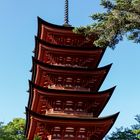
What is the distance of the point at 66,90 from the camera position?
26.1m

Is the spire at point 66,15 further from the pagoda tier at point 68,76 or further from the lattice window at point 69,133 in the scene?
the lattice window at point 69,133

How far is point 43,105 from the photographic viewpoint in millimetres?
26547

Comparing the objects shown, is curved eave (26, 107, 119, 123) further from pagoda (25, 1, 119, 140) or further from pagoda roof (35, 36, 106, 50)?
pagoda roof (35, 36, 106, 50)

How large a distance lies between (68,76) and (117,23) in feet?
35.5

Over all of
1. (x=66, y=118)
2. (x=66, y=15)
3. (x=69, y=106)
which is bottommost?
(x=66, y=118)

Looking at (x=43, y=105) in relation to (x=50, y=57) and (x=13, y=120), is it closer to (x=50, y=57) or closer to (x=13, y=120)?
(x=50, y=57)

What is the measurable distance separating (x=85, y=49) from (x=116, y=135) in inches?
585

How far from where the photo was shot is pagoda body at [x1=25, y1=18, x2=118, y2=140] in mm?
24422

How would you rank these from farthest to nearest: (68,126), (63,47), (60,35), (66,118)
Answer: (60,35) → (63,47) → (68,126) → (66,118)

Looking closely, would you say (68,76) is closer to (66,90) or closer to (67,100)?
(66,90)

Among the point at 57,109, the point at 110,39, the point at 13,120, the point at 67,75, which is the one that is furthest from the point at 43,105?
the point at 13,120

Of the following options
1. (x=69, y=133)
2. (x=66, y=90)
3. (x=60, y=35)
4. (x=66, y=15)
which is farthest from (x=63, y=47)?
(x=69, y=133)

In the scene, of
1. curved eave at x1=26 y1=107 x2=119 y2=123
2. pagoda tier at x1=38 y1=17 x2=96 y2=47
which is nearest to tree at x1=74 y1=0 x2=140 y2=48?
curved eave at x1=26 y1=107 x2=119 y2=123

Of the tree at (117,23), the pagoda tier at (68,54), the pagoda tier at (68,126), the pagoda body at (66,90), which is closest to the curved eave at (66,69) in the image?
the pagoda body at (66,90)
